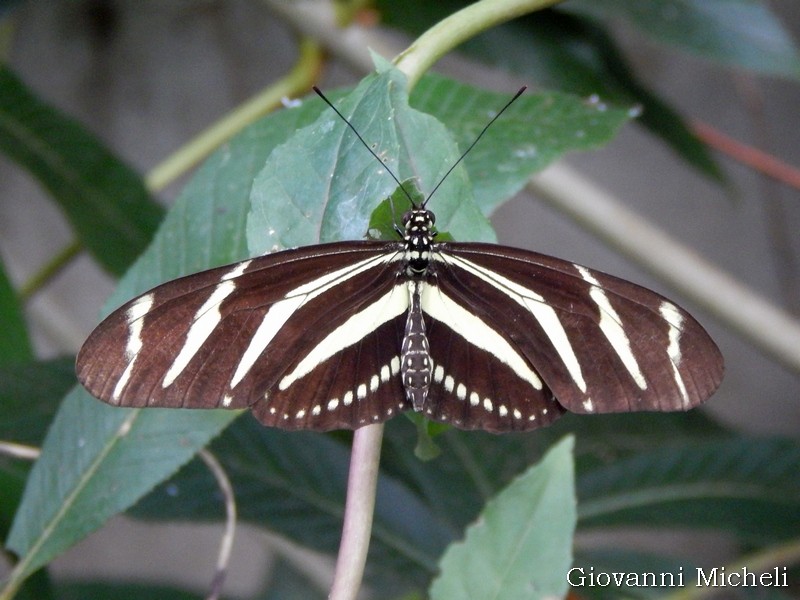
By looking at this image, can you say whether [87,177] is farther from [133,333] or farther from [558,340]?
[558,340]

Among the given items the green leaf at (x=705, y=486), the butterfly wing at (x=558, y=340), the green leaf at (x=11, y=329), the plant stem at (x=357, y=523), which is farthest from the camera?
the green leaf at (x=705, y=486)

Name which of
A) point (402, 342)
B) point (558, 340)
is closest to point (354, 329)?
point (402, 342)

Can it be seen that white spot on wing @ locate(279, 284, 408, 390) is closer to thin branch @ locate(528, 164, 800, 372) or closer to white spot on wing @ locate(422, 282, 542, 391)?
white spot on wing @ locate(422, 282, 542, 391)

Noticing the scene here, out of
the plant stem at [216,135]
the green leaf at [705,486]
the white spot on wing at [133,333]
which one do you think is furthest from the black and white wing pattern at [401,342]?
the green leaf at [705,486]

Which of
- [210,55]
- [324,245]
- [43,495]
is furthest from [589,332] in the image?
[210,55]

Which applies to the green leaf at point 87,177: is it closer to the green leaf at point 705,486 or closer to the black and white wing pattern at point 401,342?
the black and white wing pattern at point 401,342

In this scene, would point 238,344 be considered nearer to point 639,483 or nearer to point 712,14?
point 639,483
